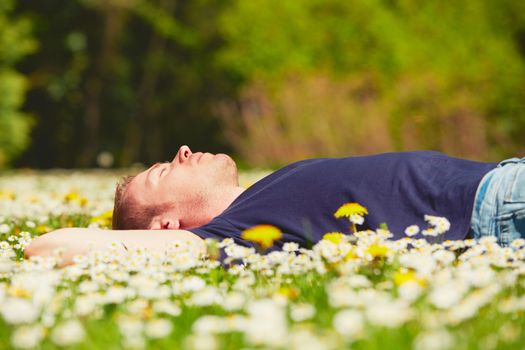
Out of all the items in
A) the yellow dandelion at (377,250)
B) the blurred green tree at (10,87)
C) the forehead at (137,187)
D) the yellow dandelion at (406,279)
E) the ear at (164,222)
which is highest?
the blurred green tree at (10,87)

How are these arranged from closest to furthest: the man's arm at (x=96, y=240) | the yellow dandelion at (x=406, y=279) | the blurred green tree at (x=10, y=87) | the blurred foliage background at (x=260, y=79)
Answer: the yellow dandelion at (x=406, y=279)
the man's arm at (x=96, y=240)
the blurred foliage background at (x=260, y=79)
the blurred green tree at (x=10, y=87)

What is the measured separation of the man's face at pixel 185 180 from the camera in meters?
3.55

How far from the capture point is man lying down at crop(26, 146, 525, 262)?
299cm

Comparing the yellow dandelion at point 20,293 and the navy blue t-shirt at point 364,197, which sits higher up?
the navy blue t-shirt at point 364,197

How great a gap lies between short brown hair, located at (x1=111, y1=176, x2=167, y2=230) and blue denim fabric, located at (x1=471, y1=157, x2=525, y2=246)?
1.44 metres

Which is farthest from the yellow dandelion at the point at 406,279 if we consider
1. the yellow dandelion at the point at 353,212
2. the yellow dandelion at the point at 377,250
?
the yellow dandelion at the point at 353,212

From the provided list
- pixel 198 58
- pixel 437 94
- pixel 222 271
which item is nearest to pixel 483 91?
pixel 437 94

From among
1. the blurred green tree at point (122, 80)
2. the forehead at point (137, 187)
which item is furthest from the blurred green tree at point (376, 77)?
the forehead at point (137, 187)

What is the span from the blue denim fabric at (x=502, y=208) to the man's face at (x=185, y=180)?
1.23 m

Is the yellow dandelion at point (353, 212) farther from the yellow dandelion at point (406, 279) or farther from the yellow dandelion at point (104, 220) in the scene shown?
the yellow dandelion at point (104, 220)

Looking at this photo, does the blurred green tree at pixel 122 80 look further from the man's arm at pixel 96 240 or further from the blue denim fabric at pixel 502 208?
the blue denim fabric at pixel 502 208

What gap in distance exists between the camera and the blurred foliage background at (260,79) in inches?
544

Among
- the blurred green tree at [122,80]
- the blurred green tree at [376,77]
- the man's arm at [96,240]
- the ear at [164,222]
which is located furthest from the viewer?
the blurred green tree at [122,80]

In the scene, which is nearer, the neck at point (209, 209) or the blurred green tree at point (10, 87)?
the neck at point (209, 209)
